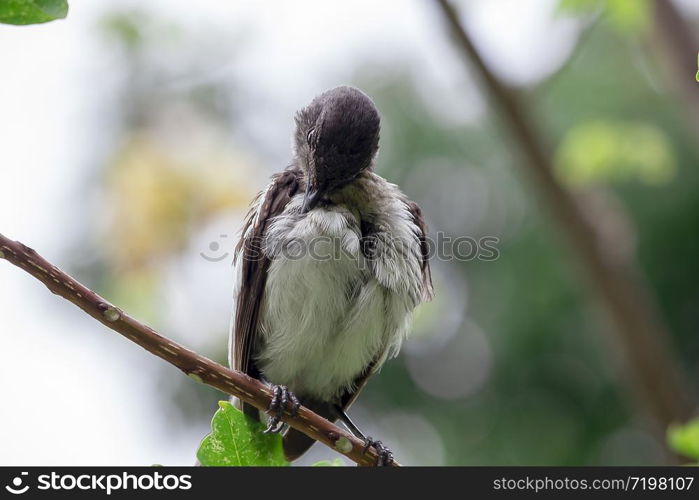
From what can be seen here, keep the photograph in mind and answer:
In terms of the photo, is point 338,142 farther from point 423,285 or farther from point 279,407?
point 279,407

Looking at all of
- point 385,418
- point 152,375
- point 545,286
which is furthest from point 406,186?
point 152,375

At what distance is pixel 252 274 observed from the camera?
13.9ft

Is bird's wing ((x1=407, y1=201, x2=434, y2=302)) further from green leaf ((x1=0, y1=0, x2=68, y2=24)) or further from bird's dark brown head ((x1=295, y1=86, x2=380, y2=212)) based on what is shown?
green leaf ((x1=0, y1=0, x2=68, y2=24))

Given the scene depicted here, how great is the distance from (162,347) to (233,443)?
0.42 metres

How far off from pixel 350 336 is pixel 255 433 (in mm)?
1316

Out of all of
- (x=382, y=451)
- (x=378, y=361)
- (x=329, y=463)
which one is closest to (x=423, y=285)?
(x=378, y=361)

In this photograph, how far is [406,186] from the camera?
11.9 m

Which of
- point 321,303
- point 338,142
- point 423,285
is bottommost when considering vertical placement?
point 321,303

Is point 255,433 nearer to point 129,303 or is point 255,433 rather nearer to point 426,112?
point 129,303

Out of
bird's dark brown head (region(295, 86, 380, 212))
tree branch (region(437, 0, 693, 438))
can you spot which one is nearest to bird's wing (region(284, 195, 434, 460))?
bird's dark brown head (region(295, 86, 380, 212))

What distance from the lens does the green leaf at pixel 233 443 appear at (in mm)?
2748

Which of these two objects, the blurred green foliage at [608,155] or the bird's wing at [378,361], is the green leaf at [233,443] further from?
the blurred green foliage at [608,155]

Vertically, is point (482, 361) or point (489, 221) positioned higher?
point (489, 221)

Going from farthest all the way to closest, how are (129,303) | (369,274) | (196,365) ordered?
(129,303)
(369,274)
(196,365)
